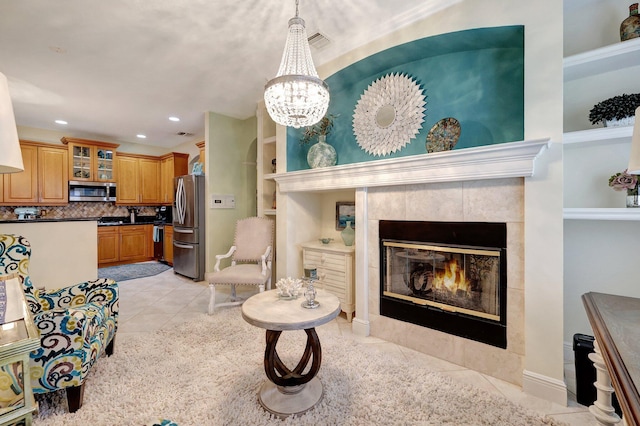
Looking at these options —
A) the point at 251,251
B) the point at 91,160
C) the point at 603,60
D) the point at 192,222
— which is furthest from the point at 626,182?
the point at 91,160

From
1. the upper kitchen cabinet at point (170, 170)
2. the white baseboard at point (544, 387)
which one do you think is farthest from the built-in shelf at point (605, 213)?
the upper kitchen cabinet at point (170, 170)

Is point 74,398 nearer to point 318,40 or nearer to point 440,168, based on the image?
point 440,168

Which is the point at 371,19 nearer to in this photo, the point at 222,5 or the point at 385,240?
the point at 222,5

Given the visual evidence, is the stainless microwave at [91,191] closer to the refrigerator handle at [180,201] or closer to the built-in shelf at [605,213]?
the refrigerator handle at [180,201]

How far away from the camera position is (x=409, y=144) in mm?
2646

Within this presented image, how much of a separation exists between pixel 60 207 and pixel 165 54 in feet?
16.3

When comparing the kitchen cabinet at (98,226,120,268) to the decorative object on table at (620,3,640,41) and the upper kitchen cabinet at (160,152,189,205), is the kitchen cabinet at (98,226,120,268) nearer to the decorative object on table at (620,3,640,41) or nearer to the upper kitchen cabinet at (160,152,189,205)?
the upper kitchen cabinet at (160,152,189,205)

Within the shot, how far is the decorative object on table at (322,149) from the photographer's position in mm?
3059

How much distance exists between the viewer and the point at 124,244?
6.15 meters

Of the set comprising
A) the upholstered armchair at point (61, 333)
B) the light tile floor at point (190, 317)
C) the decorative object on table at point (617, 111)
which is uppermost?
the decorative object on table at point (617, 111)

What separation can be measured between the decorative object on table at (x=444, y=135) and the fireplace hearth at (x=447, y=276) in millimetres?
666

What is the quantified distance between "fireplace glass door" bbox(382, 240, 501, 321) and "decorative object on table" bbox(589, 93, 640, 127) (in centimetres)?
111

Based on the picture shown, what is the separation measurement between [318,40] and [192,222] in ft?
11.1

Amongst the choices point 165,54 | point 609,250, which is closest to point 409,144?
point 609,250
